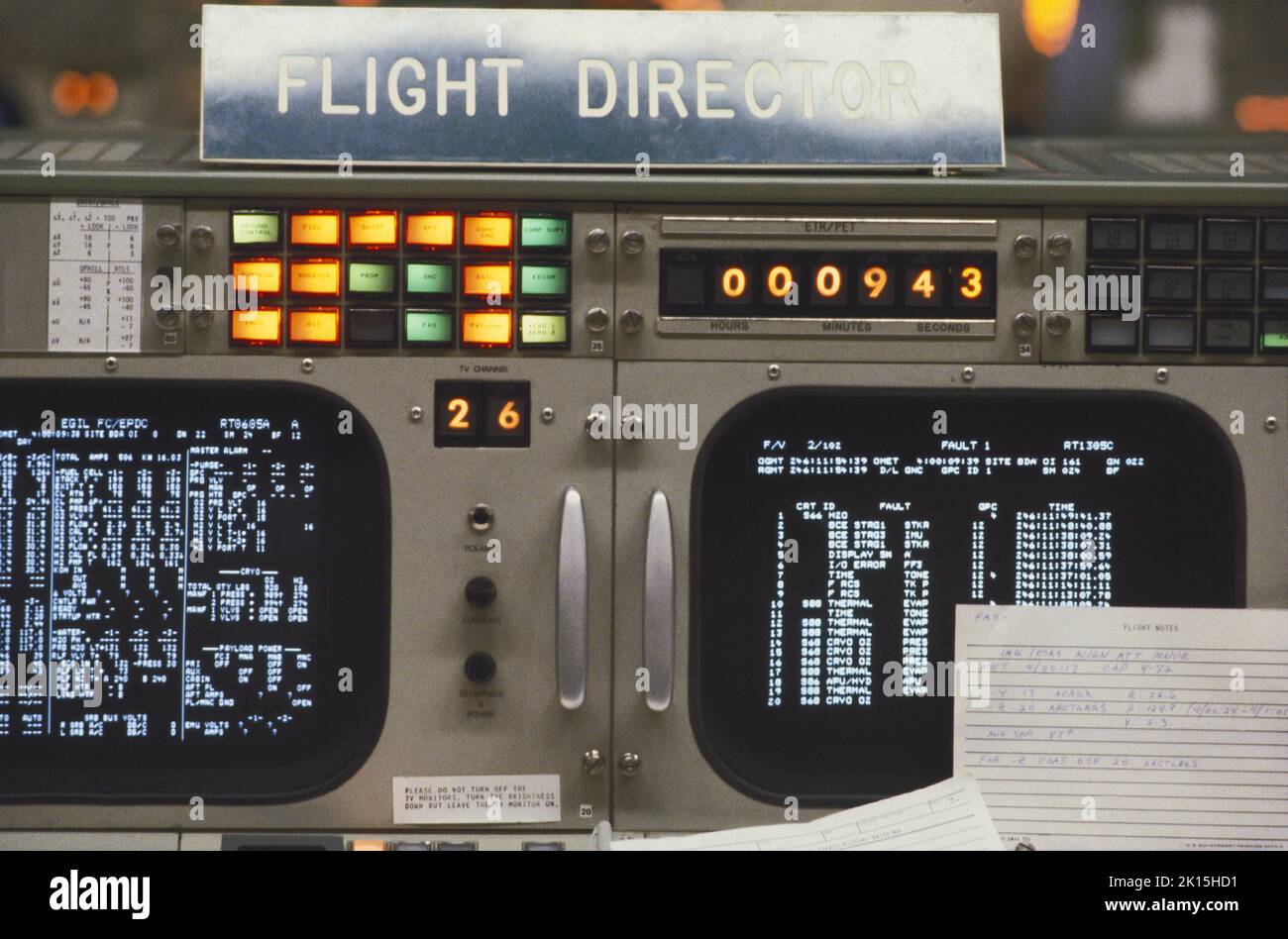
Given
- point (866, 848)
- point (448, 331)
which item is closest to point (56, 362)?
point (448, 331)

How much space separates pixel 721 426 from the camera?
1798mm

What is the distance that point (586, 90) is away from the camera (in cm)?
177

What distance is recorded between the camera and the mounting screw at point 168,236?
176 centimetres

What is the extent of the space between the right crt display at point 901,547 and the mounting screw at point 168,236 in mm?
807

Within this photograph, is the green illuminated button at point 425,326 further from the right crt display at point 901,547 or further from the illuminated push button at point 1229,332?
the illuminated push button at point 1229,332

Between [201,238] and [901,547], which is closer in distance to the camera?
[201,238]

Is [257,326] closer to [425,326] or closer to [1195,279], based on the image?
[425,326]

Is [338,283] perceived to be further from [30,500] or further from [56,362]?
[30,500]

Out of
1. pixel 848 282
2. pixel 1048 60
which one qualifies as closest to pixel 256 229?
pixel 848 282

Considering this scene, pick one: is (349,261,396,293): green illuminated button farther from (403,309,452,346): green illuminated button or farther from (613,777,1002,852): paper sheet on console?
(613,777,1002,852): paper sheet on console

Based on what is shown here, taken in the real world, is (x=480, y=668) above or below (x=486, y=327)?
below

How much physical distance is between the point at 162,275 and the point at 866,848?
3.91ft

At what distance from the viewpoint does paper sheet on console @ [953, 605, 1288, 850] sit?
170 cm

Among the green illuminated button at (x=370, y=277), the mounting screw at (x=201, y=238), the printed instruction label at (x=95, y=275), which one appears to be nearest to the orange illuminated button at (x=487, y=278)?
the green illuminated button at (x=370, y=277)
